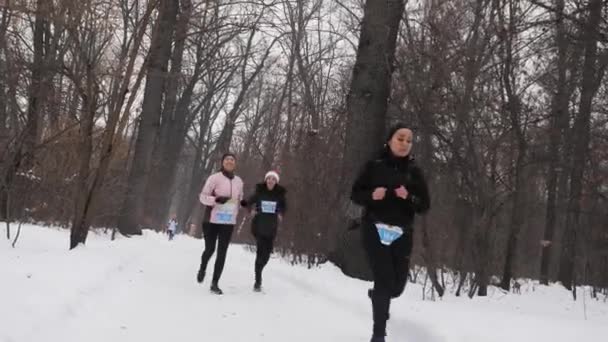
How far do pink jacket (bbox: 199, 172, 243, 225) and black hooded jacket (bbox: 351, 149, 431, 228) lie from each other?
12.3 feet

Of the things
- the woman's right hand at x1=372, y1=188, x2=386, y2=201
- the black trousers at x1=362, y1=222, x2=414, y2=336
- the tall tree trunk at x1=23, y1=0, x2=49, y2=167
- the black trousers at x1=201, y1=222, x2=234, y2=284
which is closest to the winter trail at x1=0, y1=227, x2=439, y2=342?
the black trousers at x1=201, y1=222, x2=234, y2=284

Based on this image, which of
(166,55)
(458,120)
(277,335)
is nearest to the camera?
(277,335)

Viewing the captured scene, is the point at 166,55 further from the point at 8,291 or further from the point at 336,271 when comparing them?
the point at 8,291

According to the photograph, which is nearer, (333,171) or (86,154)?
(86,154)

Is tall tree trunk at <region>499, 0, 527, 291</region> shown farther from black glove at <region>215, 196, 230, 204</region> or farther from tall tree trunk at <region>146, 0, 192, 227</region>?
tall tree trunk at <region>146, 0, 192, 227</region>

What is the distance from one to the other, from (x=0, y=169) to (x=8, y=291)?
556cm

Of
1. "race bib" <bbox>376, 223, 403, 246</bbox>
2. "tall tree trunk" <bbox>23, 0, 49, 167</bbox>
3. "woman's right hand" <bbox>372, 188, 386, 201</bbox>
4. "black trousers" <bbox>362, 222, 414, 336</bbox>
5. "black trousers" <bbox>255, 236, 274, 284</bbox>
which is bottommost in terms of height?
"black trousers" <bbox>255, 236, 274, 284</bbox>

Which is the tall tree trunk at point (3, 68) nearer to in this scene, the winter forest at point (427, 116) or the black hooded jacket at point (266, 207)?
the winter forest at point (427, 116)

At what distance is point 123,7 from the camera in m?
10.2

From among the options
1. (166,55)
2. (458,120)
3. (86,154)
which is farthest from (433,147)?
(166,55)

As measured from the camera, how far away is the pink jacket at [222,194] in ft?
28.6

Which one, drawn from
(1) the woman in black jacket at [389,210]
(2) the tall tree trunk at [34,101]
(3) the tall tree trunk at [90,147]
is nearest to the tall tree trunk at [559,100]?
(1) the woman in black jacket at [389,210]

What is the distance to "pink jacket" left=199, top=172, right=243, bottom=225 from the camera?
8.72 meters

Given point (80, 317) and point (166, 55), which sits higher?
point (166, 55)
